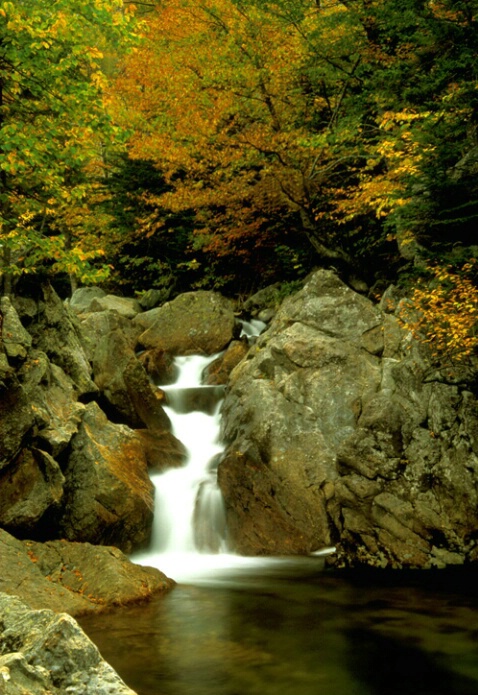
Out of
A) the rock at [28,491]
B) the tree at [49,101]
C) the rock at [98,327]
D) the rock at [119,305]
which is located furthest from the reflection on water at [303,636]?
the rock at [119,305]

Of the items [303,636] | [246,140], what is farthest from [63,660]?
[246,140]

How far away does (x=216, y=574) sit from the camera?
10.3 meters

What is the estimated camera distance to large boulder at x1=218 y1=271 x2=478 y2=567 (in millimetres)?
10203

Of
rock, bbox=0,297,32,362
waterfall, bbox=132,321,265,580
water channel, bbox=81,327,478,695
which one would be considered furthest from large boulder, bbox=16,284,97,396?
water channel, bbox=81,327,478,695

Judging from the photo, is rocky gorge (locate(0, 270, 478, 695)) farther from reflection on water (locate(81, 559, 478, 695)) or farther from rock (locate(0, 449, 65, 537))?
reflection on water (locate(81, 559, 478, 695))

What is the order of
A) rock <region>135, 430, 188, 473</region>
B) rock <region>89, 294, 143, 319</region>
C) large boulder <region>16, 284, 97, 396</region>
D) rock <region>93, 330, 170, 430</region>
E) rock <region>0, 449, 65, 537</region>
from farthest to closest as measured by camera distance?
rock <region>89, 294, 143, 319</region>
rock <region>93, 330, 170, 430</region>
rock <region>135, 430, 188, 473</region>
large boulder <region>16, 284, 97, 396</region>
rock <region>0, 449, 65, 537</region>

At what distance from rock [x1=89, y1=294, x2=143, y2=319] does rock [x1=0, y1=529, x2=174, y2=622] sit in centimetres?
1066

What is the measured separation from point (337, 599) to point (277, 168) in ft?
36.2

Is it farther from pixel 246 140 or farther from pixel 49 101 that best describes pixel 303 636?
pixel 246 140

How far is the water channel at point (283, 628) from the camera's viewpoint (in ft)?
20.5

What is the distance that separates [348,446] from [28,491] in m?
5.34

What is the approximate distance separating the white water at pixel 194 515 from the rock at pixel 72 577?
1333 millimetres

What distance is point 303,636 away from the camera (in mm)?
7438

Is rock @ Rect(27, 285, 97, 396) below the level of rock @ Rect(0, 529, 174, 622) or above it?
above
